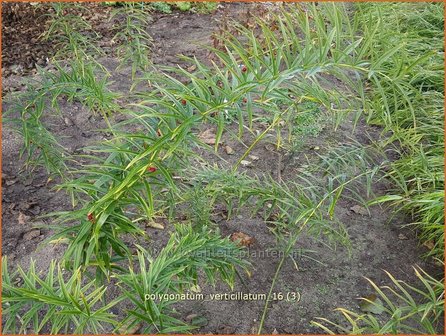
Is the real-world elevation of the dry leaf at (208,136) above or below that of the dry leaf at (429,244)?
above

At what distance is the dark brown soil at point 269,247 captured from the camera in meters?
2.06

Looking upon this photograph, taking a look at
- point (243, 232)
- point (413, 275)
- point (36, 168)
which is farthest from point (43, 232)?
point (413, 275)

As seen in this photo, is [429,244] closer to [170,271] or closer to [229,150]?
[229,150]

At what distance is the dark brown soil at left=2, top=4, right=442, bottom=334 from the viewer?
6.75 ft

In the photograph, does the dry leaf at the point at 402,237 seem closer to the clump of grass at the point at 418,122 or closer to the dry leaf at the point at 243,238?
the clump of grass at the point at 418,122

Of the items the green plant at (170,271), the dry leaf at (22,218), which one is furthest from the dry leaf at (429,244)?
the dry leaf at (22,218)

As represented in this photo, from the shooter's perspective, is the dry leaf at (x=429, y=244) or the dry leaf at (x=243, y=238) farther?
the dry leaf at (x=429, y=244)

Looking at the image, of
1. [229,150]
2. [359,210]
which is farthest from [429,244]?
[229,150]

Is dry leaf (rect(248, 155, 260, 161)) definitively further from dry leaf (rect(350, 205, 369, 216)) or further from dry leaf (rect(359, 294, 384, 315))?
dry leaf (rect(359, 294, 384, 315))

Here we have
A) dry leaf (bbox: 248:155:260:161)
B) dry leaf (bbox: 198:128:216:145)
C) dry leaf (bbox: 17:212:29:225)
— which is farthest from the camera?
dry leaf (bbox: 198:128:216:145)

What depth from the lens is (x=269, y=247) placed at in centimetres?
231

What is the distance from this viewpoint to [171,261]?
1.49m

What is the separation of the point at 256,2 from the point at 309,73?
111 inches

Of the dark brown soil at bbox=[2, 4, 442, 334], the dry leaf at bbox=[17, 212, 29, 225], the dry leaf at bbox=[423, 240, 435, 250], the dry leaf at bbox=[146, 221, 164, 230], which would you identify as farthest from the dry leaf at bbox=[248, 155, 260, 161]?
the dry leaf at bbox=[17, 212, 29, 225]
